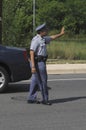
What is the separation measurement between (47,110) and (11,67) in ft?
8.82

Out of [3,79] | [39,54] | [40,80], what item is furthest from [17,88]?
[39,54]

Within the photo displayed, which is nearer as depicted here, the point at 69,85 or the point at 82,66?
the point at 69,85

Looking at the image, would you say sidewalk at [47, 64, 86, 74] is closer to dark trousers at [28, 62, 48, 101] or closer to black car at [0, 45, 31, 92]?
black car at [0, 45, 31, 92]

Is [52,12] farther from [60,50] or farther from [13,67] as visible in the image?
[13,67]

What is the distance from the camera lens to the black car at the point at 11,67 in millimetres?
12352

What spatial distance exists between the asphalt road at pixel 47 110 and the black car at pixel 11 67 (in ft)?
1.18

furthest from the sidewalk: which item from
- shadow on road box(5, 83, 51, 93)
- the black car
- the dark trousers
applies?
the dark trousers

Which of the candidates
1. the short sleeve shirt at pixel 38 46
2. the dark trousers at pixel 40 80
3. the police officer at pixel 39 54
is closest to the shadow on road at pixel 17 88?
the dark trousers at pixel 40 80

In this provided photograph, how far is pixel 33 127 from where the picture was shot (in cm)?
835

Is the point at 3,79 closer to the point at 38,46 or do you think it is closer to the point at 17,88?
the point at 17,88

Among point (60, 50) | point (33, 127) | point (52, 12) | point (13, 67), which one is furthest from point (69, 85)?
point (52, 12)

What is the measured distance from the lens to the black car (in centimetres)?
1235

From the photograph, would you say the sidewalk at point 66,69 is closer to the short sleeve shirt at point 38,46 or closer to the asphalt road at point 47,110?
the asphalt road at point 47,110

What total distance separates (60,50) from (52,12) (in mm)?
56829
